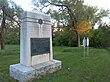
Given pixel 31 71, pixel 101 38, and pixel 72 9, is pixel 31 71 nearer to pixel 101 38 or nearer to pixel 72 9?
pixel 72 9

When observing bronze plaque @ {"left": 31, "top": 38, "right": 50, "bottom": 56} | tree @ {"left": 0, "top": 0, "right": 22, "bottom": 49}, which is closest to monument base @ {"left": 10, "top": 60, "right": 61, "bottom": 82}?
bronze plaque @ {"left": 31, "top": 38, "right": 50, "bottom": 56}

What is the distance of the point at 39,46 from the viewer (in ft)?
24.9

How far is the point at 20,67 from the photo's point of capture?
23.1ft

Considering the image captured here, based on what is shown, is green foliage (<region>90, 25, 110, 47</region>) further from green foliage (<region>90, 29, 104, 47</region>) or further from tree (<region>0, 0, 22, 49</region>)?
tree (<region>0, 0, 22, 49</region>)

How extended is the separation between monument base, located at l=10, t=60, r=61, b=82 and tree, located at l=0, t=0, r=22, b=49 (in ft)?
56.1

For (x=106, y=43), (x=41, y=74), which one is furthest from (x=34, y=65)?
(x=106, y=43)

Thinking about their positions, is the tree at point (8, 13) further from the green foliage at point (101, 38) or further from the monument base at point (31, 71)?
the monument base at point (31, 71)

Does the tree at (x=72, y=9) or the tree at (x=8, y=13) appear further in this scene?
the tree at (x=72, y=9)

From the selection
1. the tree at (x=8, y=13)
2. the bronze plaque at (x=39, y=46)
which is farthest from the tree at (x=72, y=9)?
the bronze plaque at (x=39, y=46)

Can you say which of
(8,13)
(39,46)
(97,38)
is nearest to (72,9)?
(97,38)

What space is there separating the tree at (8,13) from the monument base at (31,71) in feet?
56.1

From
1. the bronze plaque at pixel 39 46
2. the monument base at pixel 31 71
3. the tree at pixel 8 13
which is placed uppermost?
the tree at pixel 8 13

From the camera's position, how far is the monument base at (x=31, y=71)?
6551 mm

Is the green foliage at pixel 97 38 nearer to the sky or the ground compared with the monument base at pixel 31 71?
nearer to the sky
